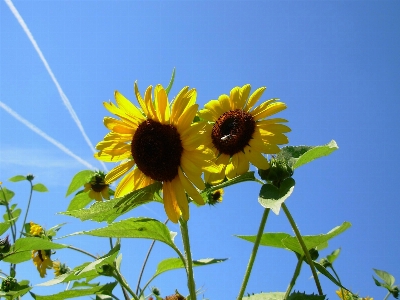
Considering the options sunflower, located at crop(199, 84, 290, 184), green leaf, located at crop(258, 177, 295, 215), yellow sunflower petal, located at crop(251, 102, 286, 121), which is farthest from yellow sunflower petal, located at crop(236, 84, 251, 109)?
green leaf, located at crop(258, 177, 295, 215)

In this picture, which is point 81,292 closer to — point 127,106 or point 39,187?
point 127,106

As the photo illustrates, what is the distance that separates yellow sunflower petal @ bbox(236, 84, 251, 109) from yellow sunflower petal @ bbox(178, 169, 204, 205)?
0.53 metres

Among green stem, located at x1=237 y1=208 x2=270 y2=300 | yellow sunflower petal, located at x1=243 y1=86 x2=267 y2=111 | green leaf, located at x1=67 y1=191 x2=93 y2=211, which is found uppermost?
green leaf, located at x1=67 y1=191 x2=93 y2=211

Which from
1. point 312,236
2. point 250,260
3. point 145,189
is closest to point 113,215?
point 145,189

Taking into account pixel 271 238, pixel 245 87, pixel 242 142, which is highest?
pixel 245 87

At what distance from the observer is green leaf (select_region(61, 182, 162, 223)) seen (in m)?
1.31

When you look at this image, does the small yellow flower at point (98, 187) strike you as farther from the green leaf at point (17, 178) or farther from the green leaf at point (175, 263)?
the green leaf at point (17, 178)

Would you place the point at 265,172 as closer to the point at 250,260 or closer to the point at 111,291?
the point at 250,260

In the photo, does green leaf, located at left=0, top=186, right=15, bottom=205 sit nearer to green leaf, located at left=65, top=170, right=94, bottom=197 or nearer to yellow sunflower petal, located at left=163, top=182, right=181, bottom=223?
green leaf, located at left=65, top=170, right=94, bottom=197

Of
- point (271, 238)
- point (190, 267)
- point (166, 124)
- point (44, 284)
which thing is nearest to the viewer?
point (190, 267)

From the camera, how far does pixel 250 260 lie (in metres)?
1.47

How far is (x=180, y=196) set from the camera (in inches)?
57.5

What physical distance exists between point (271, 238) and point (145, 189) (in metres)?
0.60

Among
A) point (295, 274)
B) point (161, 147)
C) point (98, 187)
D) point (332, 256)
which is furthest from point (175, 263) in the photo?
point (98, 187)
